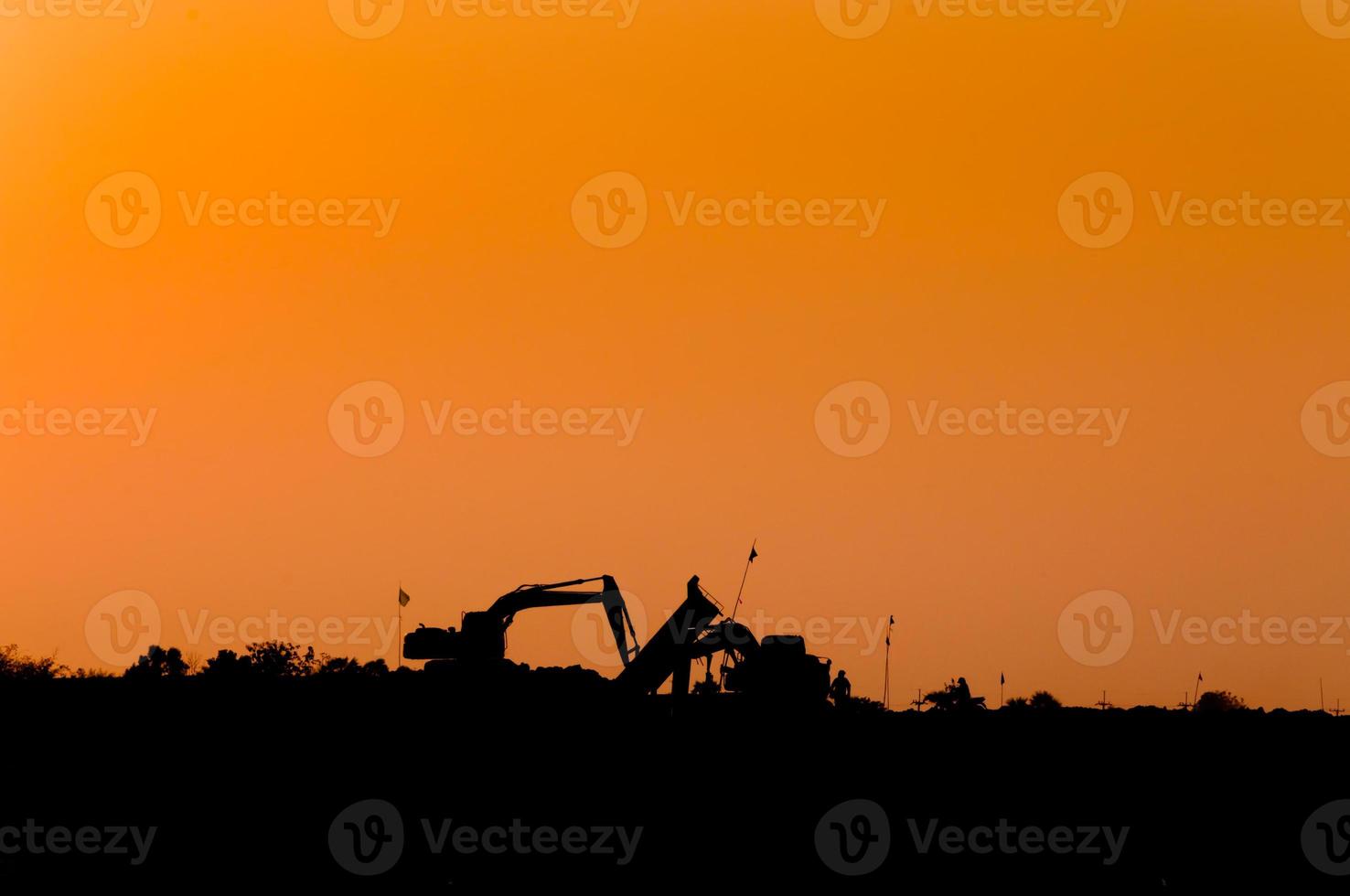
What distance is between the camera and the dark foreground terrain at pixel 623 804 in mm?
44062

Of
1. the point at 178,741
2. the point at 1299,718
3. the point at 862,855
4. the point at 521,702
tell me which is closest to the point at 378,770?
the point at 521,702

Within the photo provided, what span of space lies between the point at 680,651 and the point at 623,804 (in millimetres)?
11759

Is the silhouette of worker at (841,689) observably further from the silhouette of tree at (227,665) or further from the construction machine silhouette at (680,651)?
the silhouette of tree at (227,665)

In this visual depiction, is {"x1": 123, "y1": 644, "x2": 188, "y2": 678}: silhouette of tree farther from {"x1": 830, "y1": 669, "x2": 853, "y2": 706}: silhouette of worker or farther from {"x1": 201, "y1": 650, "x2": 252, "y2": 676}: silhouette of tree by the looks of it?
{"x1": 830, "y1": 669, "x2": 853, "y2": 706}: silhouette of worker

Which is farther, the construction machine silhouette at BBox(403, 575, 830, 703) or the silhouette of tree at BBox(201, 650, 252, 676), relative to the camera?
the silhouette of tree at BBox(201, 650, 252, 676)

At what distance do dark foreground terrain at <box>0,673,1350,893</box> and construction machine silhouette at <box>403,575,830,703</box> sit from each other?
68cm

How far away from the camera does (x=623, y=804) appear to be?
5209cm

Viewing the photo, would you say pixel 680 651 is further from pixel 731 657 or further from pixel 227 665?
pixel 227 665

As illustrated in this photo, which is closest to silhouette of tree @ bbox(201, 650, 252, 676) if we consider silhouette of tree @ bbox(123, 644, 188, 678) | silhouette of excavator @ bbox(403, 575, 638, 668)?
silhouette of tree @ bbox(123, 644, 188, 678)

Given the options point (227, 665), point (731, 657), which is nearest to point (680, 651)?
point (731, 657)

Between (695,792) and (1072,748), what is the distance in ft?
85.8

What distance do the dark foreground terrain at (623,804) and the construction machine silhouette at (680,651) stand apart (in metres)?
0.68

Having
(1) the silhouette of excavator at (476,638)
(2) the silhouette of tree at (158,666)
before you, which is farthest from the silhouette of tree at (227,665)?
(1) the silhouette of excavator at (476,638)

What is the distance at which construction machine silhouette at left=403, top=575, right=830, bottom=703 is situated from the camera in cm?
6078
